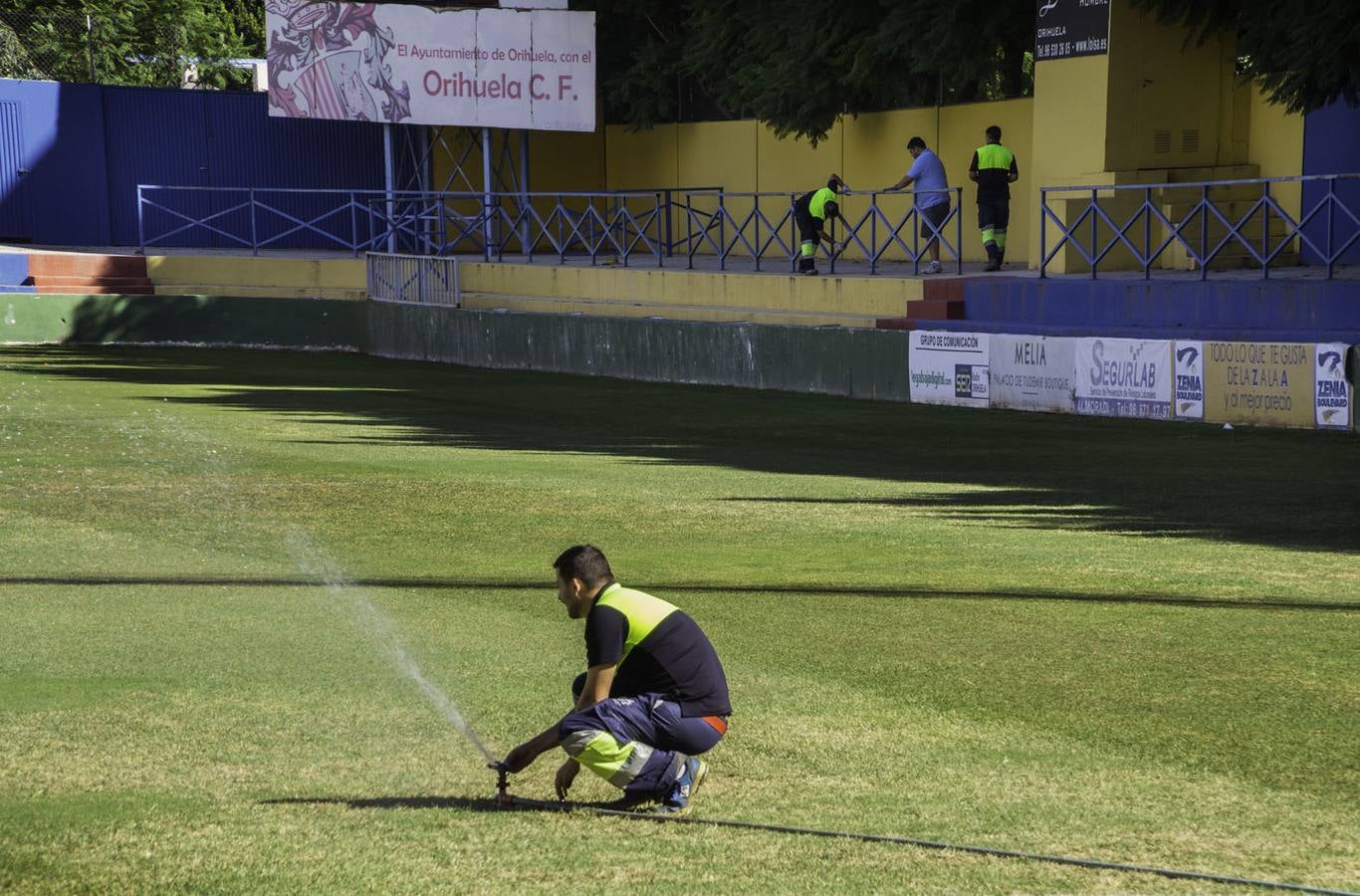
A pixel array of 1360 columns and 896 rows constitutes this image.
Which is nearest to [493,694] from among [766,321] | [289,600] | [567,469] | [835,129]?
[289,600]

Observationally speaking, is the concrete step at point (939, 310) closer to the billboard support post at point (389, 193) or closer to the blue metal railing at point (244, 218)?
the billboard support post at point (389, 193)

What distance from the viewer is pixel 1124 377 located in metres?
21.3

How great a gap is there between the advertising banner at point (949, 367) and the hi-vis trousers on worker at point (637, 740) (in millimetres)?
16665

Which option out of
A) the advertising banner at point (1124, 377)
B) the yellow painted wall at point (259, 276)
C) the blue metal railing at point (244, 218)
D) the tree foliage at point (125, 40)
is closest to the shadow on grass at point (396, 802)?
the advertising banner at point (1124, 377)

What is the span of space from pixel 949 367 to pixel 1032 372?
147 centimetres

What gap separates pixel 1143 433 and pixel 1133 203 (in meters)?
7.30

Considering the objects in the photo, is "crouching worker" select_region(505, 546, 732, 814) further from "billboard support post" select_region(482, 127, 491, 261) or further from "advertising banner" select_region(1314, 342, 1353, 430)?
"billboard support post" select_region(482, 127, 491, 261)

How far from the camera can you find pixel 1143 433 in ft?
64.9

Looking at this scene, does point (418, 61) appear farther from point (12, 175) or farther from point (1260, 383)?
point (1260, 383)

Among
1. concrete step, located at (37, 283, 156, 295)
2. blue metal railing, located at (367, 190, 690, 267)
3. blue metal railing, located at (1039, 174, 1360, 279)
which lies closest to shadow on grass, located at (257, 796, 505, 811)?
blue metal railing, located at (1039, 174, 1360, 279)

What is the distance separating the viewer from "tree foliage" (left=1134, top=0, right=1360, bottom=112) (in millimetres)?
20781

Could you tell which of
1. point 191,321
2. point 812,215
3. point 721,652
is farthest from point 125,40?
point 721,652

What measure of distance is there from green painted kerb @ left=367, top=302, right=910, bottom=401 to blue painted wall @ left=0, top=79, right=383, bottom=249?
839cm

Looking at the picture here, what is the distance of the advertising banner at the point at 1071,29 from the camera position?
2581 centimetres
